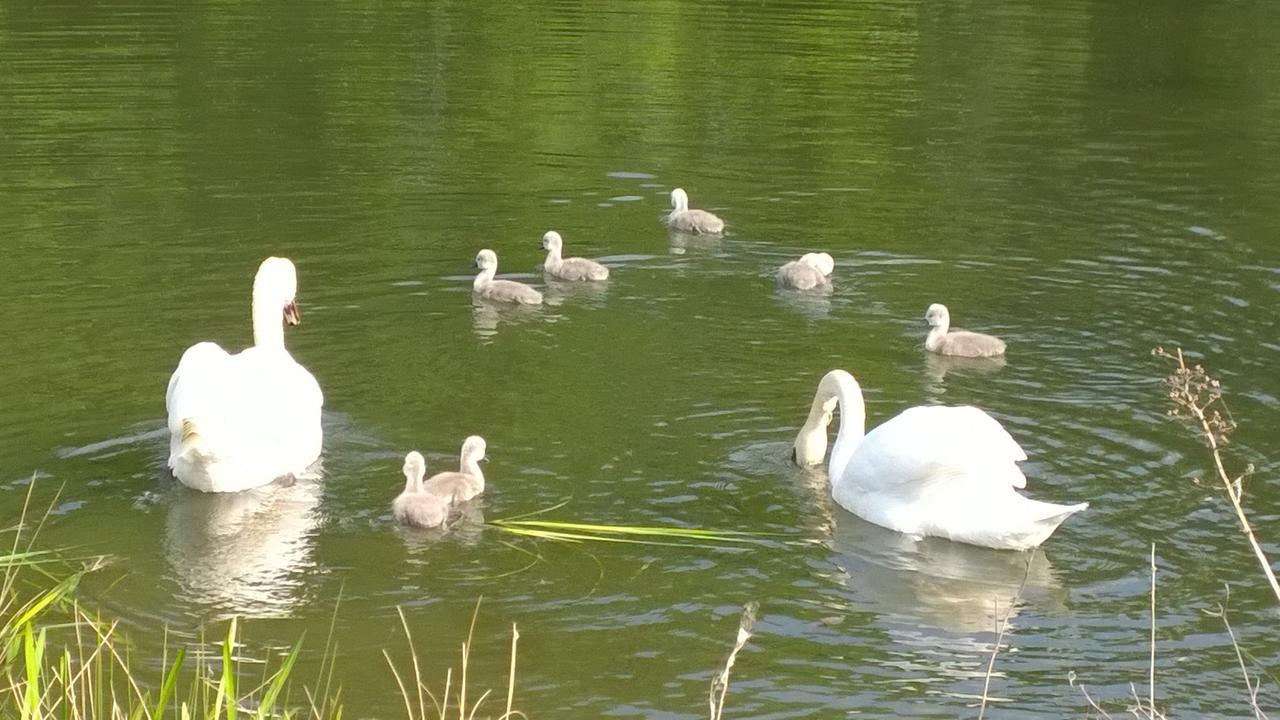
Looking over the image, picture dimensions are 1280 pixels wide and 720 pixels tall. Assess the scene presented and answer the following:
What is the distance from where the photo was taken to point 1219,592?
9336mm

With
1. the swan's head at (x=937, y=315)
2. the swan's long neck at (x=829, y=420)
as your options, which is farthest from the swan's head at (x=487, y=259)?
the swan's long neck at (x=829, y=420)

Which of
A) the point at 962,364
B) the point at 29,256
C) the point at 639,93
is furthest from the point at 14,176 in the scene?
the point at 962,364

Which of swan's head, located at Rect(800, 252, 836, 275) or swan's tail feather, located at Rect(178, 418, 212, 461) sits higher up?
swan's head, located at Rect(800, 252, 836, 275)

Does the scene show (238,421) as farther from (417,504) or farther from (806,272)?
(806,272)

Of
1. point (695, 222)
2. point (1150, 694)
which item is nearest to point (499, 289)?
point (695, 222)

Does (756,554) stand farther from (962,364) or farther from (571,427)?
(962,364)

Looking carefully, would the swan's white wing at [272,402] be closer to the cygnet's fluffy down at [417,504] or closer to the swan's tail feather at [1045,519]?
the cygnet's fluffy down at [417,504]

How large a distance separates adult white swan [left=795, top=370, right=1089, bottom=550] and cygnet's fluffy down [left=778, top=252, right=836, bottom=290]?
4.23 metres

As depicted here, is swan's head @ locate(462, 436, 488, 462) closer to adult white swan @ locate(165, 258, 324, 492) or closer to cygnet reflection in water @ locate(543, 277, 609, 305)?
adult white swan @ locate(165, 258, 324, 492)

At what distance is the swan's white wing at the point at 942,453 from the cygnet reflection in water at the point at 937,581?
349 millimetres

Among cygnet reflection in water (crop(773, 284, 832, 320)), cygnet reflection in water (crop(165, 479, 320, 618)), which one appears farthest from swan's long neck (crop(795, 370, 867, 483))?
cygnet reflection in water (crop(773, 284, 832, 320))

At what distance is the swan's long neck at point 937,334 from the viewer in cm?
1330

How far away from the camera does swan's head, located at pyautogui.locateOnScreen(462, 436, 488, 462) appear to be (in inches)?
413

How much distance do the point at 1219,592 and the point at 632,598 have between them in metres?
2.95
